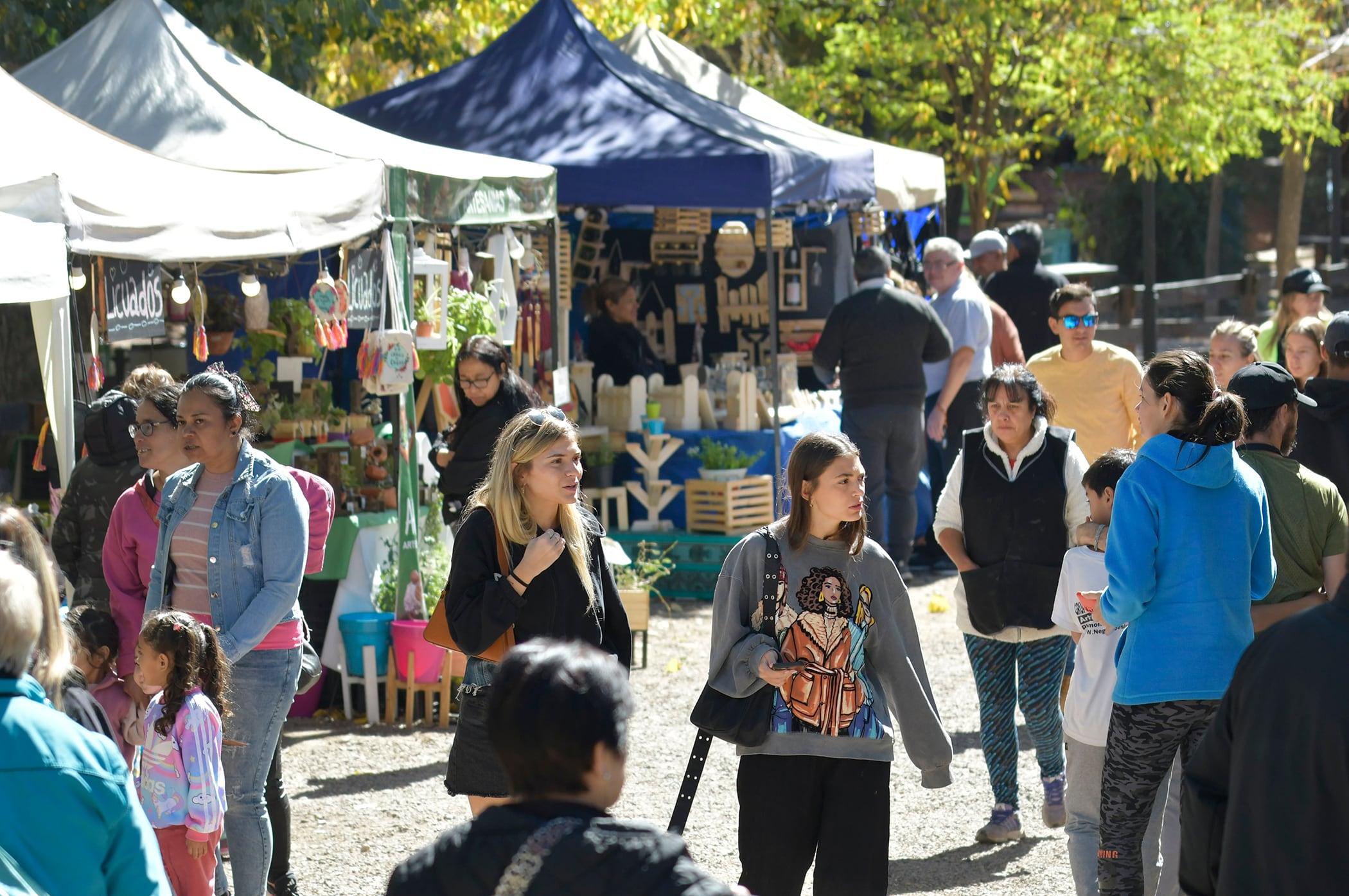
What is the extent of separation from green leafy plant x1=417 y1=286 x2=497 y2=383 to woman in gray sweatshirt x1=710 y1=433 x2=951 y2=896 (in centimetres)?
397

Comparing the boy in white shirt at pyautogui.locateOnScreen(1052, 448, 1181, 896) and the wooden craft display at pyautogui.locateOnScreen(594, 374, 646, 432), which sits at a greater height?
the wooden craft display at pyautogui.locateOnScreen(594, 374, 646, 432)

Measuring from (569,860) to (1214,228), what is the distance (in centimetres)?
2684

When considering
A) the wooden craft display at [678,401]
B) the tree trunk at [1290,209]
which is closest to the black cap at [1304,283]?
the wooden craft display at [678,401]

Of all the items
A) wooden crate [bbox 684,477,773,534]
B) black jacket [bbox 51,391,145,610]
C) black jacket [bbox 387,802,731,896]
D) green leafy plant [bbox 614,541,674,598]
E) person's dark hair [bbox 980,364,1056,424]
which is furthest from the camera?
wooden crate [bbox 684,477,773,534]

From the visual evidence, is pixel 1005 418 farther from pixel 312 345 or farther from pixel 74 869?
pixel 312 345

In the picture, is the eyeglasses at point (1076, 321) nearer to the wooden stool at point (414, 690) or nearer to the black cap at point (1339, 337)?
the black cap at point (1339, 337)

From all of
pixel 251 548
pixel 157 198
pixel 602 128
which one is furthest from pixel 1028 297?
pixel 251 548

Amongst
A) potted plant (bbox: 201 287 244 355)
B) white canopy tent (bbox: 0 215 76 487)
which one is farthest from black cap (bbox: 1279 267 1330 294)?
white canopy tent (bbox: 0 215 76 487)

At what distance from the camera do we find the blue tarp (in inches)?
361

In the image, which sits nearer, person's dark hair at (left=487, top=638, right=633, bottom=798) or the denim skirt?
person's dark hair at (left=487, top=638, right=633, bottom=798)

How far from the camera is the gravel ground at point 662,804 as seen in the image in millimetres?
5156

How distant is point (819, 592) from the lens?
3.83 metres

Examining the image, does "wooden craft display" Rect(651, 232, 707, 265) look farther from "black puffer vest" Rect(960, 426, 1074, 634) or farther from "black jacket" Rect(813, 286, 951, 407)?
"black puffer vest" Rect(960, 426, 1074, 634)

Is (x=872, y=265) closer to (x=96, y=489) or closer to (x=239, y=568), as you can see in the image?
(x=96, y=489)
